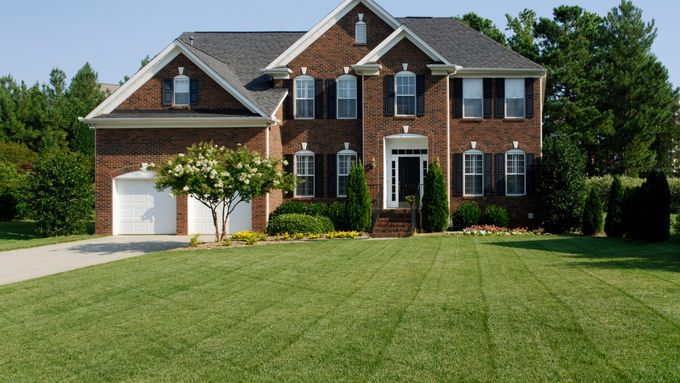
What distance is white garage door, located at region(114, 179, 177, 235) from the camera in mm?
23422

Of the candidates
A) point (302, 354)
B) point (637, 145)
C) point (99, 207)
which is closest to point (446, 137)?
point (99, 207)

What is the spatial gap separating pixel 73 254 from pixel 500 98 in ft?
53.4

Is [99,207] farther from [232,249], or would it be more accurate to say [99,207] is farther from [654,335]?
[654,335]

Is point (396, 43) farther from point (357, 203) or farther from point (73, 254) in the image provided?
point (73, 254)

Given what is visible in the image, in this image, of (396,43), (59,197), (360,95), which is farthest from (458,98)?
(59,197)

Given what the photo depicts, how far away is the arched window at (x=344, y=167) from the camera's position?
24.6 metres

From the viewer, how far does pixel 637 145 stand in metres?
42.3

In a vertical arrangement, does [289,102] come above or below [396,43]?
below

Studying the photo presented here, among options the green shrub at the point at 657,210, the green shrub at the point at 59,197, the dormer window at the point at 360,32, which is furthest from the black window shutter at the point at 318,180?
the green shrub at the point at 657,210

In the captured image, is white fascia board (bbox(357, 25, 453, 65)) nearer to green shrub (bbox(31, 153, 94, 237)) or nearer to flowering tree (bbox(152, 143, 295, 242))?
flowering tree (bbox(152, 143, 295, 242))

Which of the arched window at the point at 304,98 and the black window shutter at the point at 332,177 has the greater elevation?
the arched window at the point at 304,98

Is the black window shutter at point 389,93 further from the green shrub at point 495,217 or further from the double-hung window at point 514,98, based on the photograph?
the green shrub at point 495,217

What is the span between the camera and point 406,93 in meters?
23.9

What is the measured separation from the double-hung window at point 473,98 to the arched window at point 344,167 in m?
4.66
